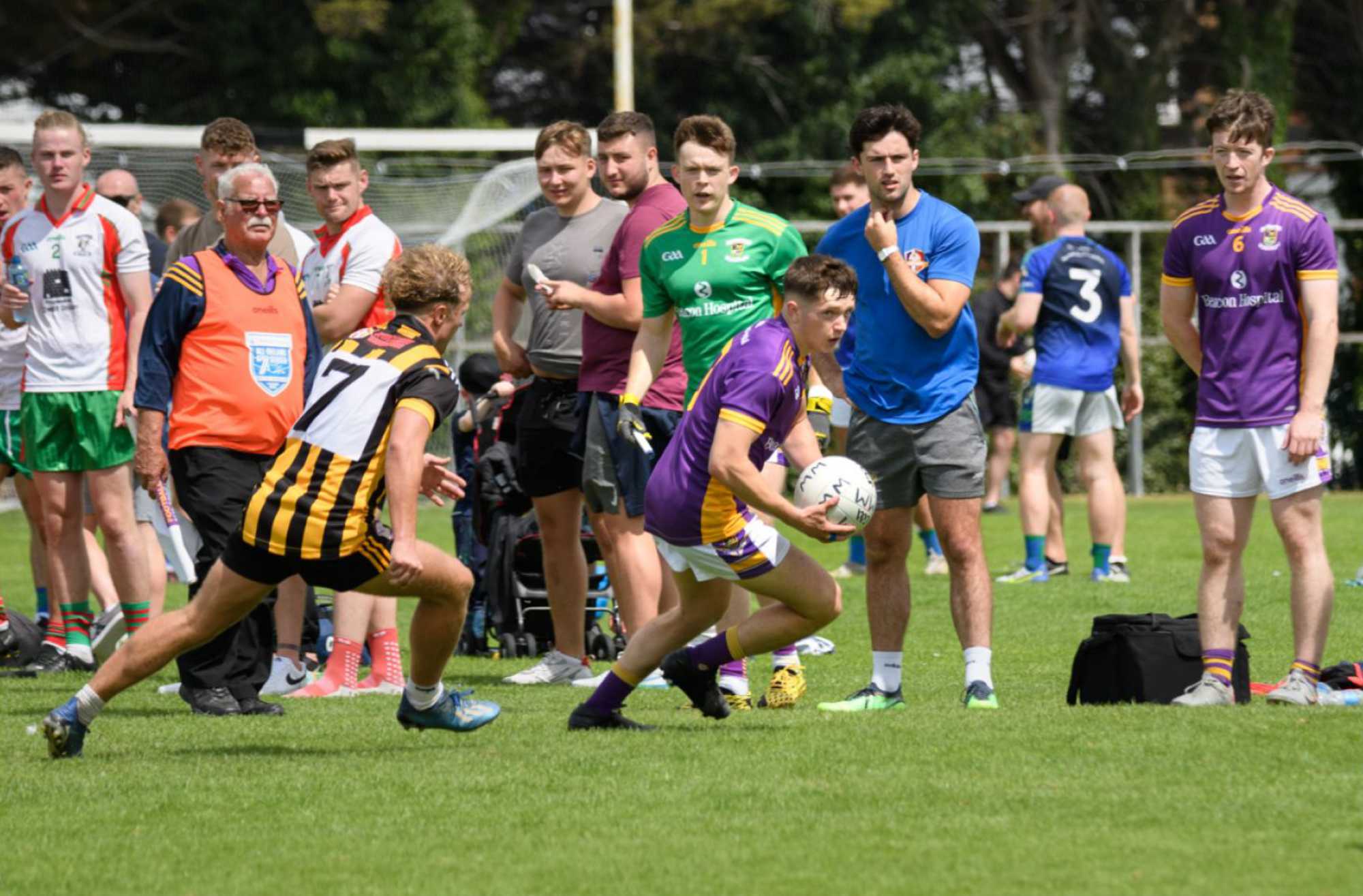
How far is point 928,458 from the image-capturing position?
7379mm

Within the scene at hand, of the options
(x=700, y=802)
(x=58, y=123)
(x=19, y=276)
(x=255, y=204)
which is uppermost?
(x=58, y=123)

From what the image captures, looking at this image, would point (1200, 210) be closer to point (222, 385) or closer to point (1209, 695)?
point (1209, 695)

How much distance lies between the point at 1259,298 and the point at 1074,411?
18.4ft

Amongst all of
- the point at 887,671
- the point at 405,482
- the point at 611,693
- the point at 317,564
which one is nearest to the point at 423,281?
the point at 405,482

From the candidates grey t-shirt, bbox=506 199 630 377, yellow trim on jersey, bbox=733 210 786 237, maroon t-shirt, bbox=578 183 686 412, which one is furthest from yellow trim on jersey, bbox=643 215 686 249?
grey t-shirt, bbox=506 199 630 377

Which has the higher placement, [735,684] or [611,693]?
Result: [611,693]

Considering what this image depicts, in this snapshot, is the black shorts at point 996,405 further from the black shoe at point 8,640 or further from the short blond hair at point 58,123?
the short blond hair at point 58,123

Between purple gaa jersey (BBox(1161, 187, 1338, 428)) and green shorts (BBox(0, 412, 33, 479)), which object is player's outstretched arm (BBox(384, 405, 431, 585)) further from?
green shorts (BBox(0, 412, 33, 479))

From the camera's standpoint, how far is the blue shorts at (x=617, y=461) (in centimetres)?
823

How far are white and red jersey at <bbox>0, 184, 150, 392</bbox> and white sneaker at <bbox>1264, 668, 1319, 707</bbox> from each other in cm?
538

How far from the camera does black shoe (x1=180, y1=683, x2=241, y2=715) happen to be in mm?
7785

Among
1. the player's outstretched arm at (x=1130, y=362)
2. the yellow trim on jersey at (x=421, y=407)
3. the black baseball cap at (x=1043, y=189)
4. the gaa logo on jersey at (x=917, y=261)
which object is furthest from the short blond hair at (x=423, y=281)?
the black baseball cap at (x=1043, y=189)

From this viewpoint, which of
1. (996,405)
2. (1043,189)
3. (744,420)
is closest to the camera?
(744,420)

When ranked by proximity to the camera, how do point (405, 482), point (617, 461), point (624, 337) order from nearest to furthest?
point (405, 482) < point (617, 461) < point (624, 337)
